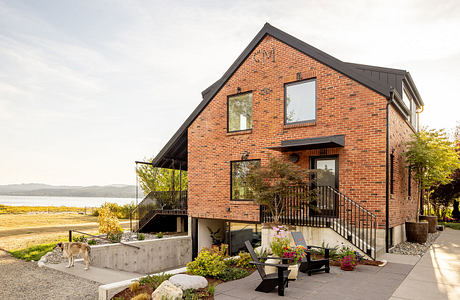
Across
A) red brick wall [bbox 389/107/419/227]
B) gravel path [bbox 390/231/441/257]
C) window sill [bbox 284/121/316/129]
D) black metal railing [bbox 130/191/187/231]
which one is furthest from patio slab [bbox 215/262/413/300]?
black metal railing [bbox 130/191/187/231]

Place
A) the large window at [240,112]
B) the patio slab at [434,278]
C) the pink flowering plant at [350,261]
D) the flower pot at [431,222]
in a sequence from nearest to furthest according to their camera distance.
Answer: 1. the patio slab at [434,278]
2. the pink flowering plant at [350,261]
3. the large window at [240,112]
4. the flower pot at [431,222]

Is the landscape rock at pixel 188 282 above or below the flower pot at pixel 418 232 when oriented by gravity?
above

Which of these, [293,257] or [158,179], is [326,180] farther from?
[158,179]

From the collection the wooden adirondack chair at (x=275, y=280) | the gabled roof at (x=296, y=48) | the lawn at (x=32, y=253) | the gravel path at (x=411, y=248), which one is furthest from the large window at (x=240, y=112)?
the lawn at (x=32, y=253)

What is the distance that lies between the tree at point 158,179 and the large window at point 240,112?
14203 millimetres

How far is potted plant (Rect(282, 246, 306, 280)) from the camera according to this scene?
676 centimetres

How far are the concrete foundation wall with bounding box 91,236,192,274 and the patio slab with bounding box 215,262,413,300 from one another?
7161 mm

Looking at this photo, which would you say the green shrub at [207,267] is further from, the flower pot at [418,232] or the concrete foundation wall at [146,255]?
the flower pot at [418,232]

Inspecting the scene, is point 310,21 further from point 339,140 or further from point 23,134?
point 23,134

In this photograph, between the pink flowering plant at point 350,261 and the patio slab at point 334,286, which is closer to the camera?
the patio slab at point 334,286

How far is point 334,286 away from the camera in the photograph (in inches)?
260

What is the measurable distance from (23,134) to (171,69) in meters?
19.3

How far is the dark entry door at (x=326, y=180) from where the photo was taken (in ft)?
36.3

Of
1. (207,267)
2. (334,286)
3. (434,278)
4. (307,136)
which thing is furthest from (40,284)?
(434,278)
